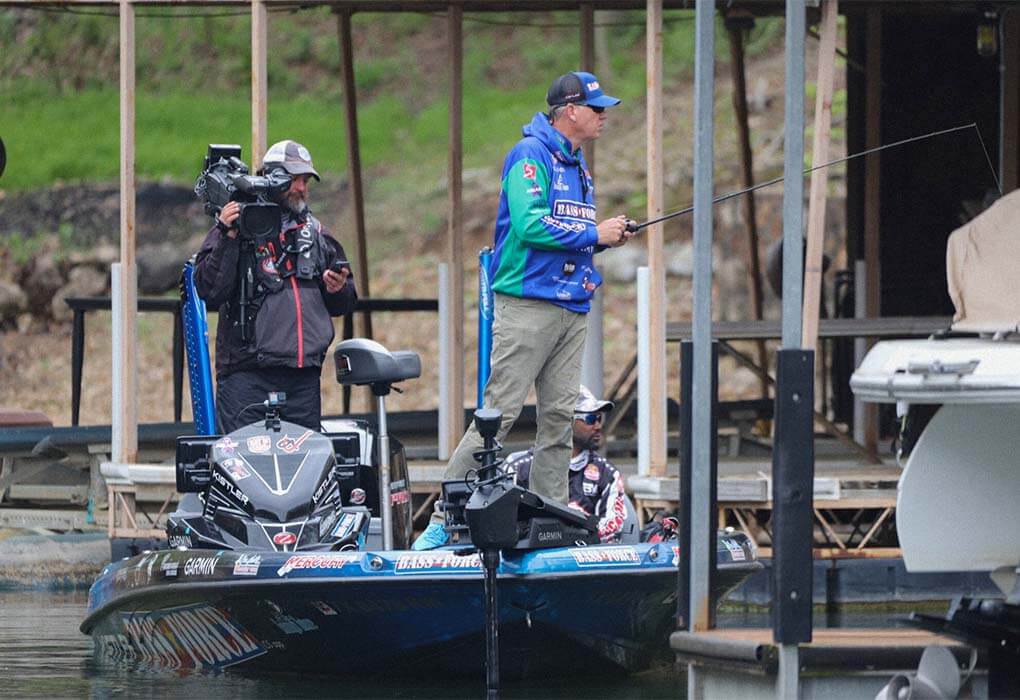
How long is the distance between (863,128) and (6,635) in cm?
A: 736

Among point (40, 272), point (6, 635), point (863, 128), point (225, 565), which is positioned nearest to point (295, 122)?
point (40, 272)

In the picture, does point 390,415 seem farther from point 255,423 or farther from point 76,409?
point 255,423

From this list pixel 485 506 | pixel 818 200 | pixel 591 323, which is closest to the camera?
pixel 485 506

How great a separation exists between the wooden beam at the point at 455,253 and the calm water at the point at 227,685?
2982 millimetres

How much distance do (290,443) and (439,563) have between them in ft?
2.98

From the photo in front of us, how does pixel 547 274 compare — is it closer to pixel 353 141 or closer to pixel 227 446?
pixel 227 446

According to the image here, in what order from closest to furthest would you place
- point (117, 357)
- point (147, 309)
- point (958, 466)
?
point (958, 466), point (117, 357), point (147, 309)

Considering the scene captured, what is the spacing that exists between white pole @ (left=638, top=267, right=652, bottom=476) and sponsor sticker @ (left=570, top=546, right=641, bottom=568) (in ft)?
8.45

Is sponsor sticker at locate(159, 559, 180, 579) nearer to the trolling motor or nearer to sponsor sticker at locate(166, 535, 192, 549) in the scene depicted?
sponsor sticker at locate(166, 535, 192, 549)

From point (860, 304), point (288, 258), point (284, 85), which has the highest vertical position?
point (284, 85)

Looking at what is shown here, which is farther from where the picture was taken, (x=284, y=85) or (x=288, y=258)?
(x=284, y=85)

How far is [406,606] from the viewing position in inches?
296

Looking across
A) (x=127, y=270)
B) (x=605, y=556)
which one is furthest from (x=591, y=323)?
(x=605, y=556)

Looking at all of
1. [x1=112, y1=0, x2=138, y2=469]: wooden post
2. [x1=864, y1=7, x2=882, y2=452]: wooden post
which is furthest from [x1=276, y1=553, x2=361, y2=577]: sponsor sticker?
[x1=864, y1=7, x2=882, y2=452]: wooden post
